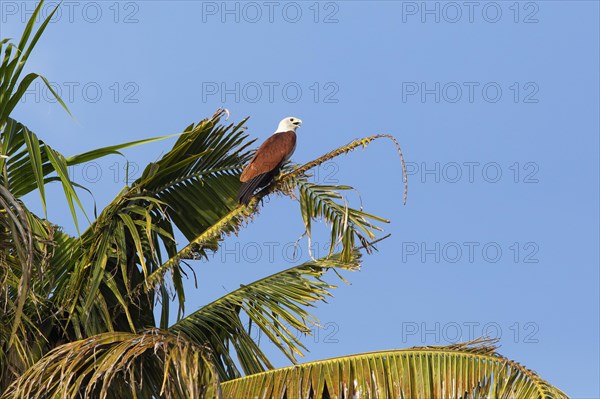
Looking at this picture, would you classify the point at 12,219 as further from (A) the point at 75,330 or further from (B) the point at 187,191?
(B) the point at 187,191

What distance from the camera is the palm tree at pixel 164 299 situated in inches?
Result: 206

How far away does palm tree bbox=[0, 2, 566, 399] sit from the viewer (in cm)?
523

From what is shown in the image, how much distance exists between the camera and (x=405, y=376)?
5703mm

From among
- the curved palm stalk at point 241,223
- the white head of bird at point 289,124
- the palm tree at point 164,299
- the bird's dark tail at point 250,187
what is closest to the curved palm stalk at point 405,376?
the palm tree at point 164,299

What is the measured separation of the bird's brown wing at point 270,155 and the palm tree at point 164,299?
166mm

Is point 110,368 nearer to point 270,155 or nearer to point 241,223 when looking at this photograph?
point 241,223

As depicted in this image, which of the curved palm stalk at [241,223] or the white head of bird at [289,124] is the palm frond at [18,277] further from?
the white head of bird at [289,124]

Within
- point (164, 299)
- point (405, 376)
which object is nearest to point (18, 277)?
point (164, 299)

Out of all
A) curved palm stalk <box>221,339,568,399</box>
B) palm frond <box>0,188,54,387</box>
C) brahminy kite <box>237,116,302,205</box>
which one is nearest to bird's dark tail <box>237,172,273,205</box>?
brahminy kite <box>237,116,302,205</box>

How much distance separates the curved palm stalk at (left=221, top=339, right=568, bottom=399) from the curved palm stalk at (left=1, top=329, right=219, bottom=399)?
0.70m

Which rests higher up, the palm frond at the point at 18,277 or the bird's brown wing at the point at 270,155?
the bird's brown wing at the point at 270,155

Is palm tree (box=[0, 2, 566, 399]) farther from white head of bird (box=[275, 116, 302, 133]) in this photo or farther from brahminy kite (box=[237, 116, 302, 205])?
white head of bird (box=[275, 116, 302, 133])

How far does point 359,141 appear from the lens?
20.3ft

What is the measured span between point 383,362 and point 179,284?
2465mm
